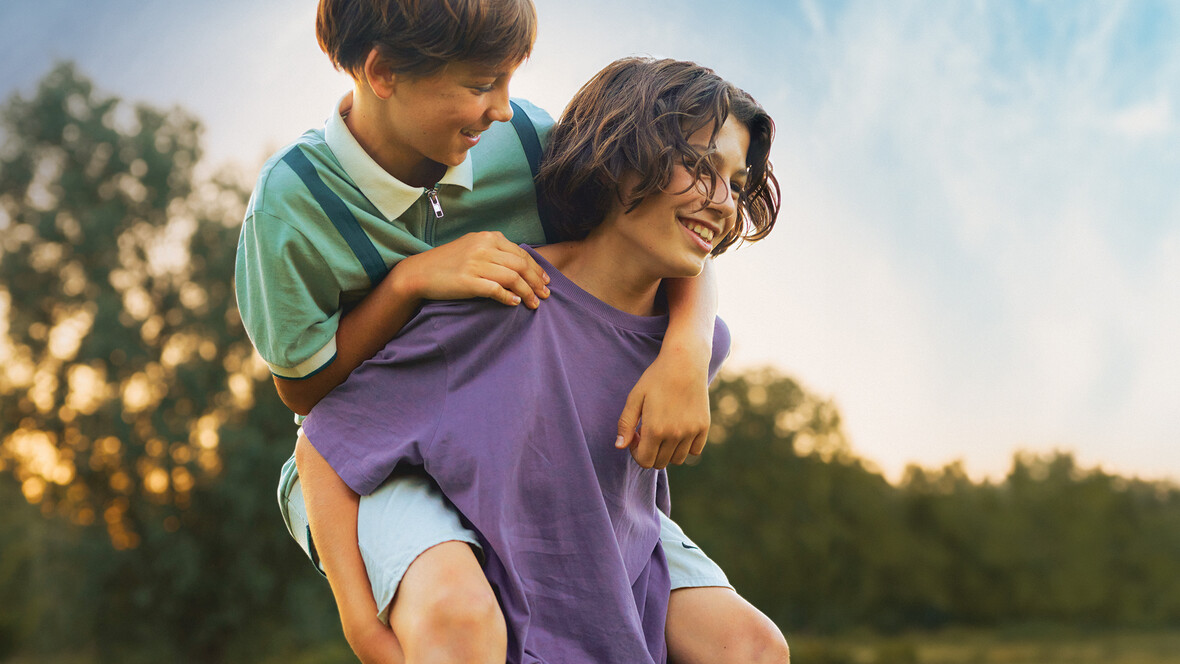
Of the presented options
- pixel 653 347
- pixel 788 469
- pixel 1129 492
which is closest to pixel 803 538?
pixel 788 469

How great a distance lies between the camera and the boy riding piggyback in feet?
6.28

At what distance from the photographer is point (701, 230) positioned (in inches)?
84.2

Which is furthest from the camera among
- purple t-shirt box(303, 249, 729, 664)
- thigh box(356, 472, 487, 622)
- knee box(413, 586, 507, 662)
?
purple t-shirt box(303, 249, 729, 664)

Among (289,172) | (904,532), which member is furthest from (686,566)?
(904,532)

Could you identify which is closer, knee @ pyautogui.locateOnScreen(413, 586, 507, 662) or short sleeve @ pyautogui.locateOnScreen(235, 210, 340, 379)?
knee @ pyautogui.locateOnScreen(413, 586, 507, 662)

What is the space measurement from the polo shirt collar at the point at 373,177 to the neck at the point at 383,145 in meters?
0.03

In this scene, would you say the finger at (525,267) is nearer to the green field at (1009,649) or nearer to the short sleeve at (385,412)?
the short sleeve at (385,412)

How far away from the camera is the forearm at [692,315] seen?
2.06 metres

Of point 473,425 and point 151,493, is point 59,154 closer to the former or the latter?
point 151,493

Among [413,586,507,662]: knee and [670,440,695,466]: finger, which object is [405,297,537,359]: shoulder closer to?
[670,440,695,466]: finger

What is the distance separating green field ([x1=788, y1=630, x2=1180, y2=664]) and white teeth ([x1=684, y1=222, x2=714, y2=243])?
20928 mm

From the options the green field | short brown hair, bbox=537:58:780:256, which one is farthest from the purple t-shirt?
the green field

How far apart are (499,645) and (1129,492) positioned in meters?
22.7

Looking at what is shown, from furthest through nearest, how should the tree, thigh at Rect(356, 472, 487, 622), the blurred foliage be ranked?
1. the blurred foliage
2. the tree
3. thigh at Rect(356, 472, 487, 622)
